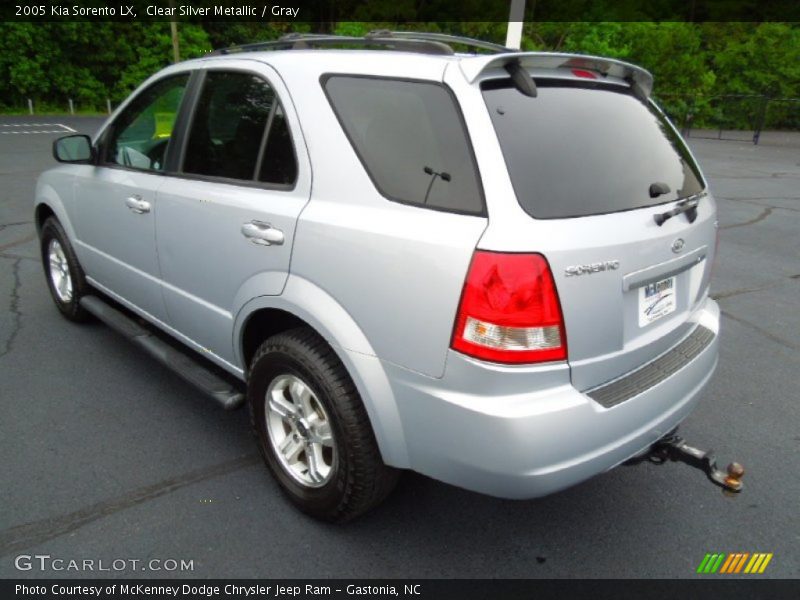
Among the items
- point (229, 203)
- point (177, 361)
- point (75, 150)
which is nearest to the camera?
point (229, 203)

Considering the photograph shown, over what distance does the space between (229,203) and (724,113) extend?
30.5 m

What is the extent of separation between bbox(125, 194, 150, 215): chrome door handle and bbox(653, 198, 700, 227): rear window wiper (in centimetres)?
244

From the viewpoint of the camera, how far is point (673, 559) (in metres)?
2.39

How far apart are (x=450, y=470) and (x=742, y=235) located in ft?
25.2

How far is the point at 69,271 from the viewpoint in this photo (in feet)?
14.0

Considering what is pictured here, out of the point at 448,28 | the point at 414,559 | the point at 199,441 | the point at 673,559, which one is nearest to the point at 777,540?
the point at 673,559

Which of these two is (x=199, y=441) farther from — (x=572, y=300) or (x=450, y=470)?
(x=572, y=300)

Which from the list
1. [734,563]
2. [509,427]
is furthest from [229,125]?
[734,563]

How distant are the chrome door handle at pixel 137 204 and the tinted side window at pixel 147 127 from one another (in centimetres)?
17

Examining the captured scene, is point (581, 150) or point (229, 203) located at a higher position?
point (581, 150)

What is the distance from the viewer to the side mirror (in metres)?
3.68

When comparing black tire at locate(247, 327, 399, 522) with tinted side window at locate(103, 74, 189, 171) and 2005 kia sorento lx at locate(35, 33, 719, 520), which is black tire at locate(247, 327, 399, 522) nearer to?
2005 kia sorento lx at locate(35, 33, 719, 520)

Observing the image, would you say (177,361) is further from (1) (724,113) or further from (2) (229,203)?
(1) (724,113)

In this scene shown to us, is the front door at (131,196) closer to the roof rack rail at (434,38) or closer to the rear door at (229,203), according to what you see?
the rear door at (229,203)
